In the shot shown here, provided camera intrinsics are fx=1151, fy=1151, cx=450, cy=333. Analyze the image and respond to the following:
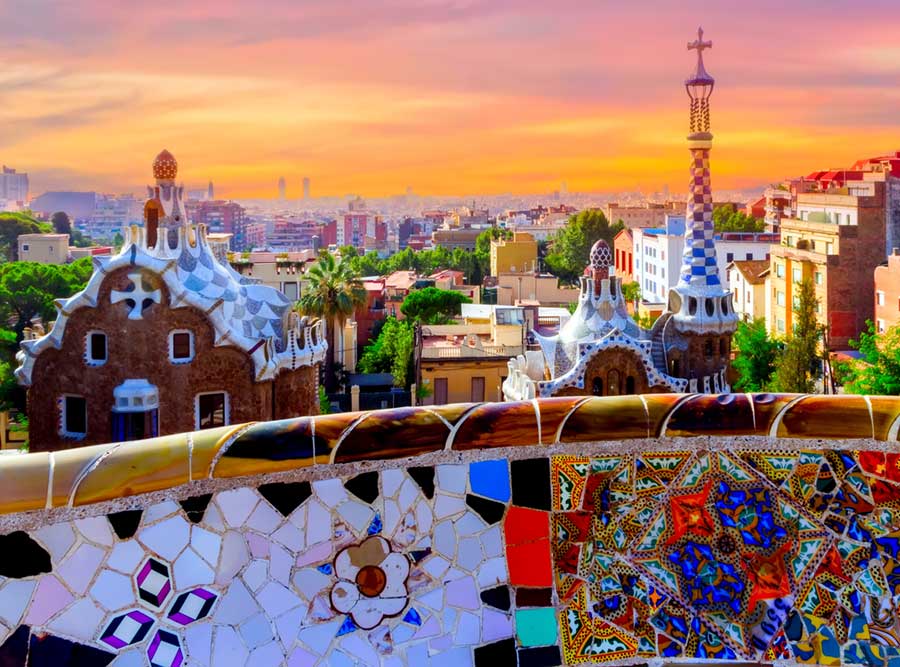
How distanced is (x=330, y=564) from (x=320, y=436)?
1.55ft

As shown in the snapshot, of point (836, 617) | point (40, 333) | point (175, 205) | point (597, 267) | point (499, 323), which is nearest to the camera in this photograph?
point (836, 617)

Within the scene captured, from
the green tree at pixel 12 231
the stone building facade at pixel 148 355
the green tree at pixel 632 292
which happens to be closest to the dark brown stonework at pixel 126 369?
the stone building facade at pixel 148 355

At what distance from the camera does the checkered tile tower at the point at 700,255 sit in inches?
718

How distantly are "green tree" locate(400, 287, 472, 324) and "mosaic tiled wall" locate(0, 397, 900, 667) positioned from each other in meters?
37.1

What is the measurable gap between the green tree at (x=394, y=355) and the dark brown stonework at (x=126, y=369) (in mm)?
14088

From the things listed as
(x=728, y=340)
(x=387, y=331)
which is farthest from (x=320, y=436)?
(x=387, y=331)

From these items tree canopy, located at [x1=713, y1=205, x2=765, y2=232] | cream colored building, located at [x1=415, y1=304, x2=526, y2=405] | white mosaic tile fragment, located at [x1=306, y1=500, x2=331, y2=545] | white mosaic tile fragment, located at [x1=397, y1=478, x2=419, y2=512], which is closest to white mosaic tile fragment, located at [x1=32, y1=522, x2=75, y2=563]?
white mosaic tile fragment, located at [x1=306, y1=500, x2=331, y2=545]

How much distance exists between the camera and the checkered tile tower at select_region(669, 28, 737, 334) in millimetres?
18239

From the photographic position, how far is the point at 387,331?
111ft

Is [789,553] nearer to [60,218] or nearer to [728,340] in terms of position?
[728,340]

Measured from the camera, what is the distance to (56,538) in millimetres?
3916

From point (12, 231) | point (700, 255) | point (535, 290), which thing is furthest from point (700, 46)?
point (12, 231)

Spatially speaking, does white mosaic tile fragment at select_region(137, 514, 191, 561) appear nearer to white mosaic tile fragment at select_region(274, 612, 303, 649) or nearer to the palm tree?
white mosaic tile fragment at select_region(274, 612, 303, 649)

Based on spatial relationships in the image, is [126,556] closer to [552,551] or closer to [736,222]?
[552,551]
